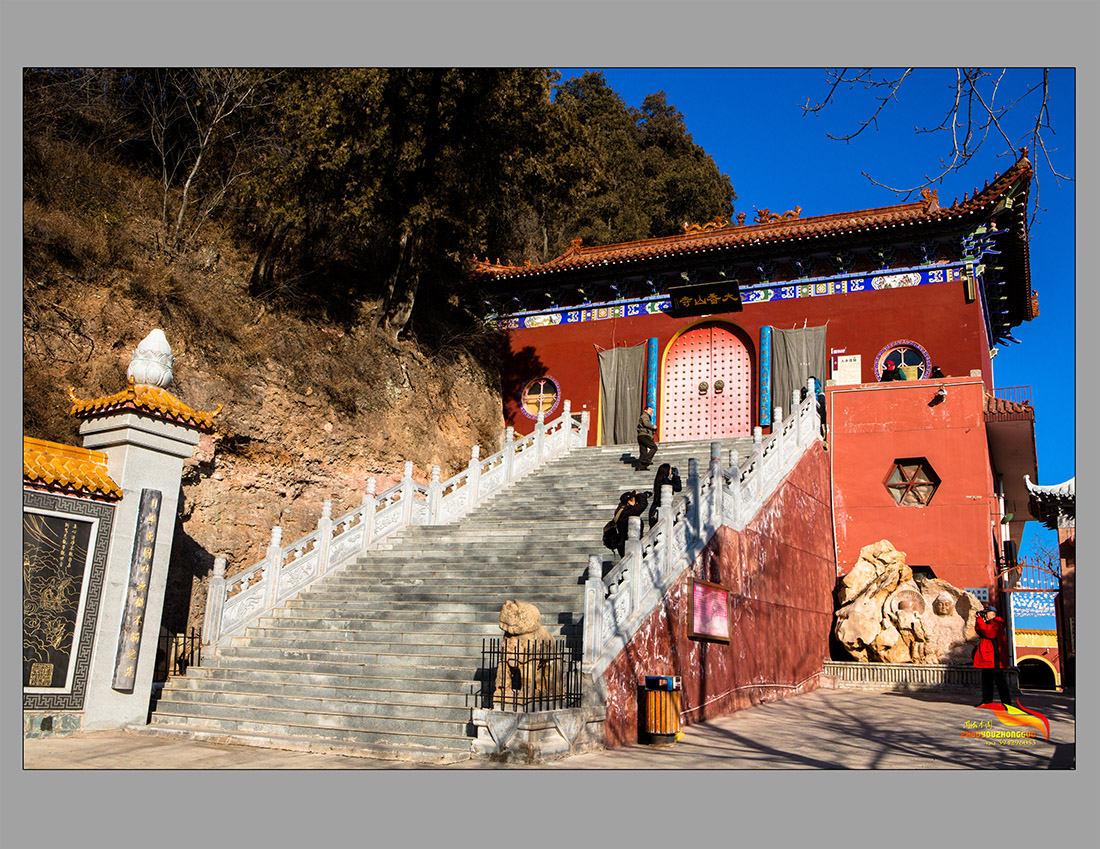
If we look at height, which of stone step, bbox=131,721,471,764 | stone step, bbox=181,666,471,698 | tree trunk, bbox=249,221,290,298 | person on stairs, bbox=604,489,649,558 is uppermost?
tree trunk, bbox=249,221,290,298

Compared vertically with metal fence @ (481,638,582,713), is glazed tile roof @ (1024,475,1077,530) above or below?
above

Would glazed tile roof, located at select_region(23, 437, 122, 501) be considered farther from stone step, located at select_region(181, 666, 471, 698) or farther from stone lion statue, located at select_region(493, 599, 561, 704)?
stone lion statue, located at select_region(493, 599, 561, 704)

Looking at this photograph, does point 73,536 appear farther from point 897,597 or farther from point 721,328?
point 721,328

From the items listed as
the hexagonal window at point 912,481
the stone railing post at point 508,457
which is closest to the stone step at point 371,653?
the stone railing post at point 508,457

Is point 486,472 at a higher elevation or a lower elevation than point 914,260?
lower

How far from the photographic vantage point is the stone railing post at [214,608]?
34.6 ft

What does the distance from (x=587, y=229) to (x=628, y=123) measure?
6.36 meters

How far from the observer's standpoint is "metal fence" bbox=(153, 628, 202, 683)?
412 inches

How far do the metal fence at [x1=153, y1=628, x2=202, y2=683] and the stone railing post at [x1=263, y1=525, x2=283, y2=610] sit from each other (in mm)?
954

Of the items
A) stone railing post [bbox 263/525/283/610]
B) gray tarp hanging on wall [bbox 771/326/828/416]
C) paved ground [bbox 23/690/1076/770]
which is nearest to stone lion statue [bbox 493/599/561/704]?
paved ground [bbox 23/690/1076/770]

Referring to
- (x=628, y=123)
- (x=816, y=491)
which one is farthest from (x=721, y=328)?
(x=628, y=123)

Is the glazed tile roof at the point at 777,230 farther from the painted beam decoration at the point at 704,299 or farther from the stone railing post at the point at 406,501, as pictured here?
the stone railing post at the point at 406,501

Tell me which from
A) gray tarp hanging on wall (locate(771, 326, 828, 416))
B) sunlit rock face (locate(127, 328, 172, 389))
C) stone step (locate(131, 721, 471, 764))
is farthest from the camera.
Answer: gray tarp hanging on wall (locate(771, 326, 828, 416))

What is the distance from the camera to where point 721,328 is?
20.6m
